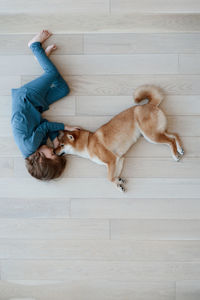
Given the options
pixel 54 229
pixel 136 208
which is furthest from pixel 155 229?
pixel 54 229

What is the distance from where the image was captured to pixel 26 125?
201cm

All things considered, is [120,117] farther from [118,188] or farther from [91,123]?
[118,188]

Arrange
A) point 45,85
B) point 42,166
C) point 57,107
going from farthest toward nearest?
point 57,107, point 45,85, point 42,166

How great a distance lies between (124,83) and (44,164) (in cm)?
97

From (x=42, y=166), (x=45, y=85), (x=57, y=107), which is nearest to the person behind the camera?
(x=42, y=166)

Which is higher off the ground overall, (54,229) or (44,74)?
(44,74)

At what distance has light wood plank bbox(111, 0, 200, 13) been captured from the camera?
2100 millimetres


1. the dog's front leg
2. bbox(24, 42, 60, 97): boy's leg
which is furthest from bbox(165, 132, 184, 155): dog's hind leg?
bbox(24, 42, 60, 97): boy's leg

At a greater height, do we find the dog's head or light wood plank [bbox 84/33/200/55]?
light wood plank [bbox 84/33/200/55]

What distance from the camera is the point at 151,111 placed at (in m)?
1.98

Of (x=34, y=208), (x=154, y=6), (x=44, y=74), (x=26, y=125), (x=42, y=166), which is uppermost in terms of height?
(x=154, y=6)

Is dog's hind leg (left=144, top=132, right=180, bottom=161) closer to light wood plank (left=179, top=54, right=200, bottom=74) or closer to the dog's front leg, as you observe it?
the dog's front leg

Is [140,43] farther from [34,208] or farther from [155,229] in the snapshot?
[34,208]

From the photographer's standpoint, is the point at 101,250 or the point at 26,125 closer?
the point at 26,125
